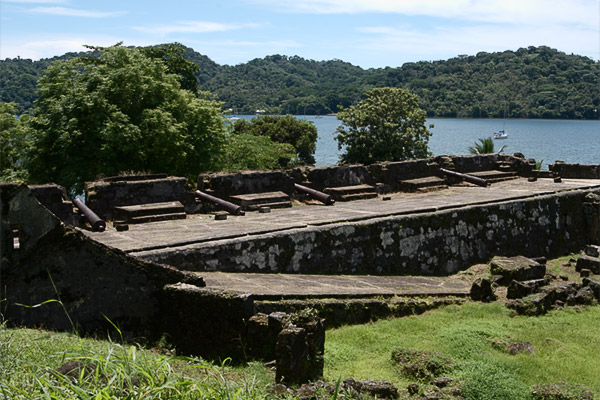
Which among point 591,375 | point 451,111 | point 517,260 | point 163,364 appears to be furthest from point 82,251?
point 451,111

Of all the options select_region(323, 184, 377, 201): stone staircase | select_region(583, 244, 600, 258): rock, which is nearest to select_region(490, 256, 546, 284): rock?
select_region(583, 244, 600, 258): rock

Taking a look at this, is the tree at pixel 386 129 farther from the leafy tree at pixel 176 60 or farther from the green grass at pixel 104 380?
the green grass at pixel 104 380

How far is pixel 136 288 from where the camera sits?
7641 mm

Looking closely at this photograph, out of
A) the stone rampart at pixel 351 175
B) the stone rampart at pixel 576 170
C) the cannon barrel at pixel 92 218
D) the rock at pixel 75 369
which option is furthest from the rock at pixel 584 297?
the stone rampart at pixel 576 170

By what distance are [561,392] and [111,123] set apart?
17.5 meters

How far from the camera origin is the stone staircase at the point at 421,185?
18.3 m

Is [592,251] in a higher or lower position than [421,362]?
lower

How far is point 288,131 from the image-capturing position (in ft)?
185

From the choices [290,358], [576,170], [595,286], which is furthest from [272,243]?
[576,170]

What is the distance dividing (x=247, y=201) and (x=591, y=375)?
8185 millimetres

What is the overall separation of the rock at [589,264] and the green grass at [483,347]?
3909 mm

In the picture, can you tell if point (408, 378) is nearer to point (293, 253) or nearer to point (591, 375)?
point (591, 375)

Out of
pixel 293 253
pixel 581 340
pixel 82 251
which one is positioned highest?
pixel 82 251

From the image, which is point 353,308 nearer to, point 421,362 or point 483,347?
point 483,347
